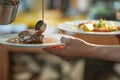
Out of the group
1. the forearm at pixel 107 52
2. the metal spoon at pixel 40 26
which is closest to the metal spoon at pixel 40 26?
the metal spoon at pixel 40 26

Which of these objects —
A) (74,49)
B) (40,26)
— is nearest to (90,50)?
(74,49)

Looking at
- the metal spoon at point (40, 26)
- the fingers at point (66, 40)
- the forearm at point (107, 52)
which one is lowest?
the forearm at point (107, 52)

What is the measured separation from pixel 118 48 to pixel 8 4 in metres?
0.31

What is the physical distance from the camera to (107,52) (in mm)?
775

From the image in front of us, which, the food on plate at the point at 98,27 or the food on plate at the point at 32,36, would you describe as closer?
the food on plate at the point at 32,36

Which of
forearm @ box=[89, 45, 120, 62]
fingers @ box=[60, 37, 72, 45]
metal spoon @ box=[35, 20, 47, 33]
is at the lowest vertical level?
forearm @ box=[89, 45, 120, 62]

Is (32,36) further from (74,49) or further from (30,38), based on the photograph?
(74,49)

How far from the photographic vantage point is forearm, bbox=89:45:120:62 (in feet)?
2.54

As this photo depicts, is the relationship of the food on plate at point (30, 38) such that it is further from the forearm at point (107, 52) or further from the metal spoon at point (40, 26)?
the forearm at point (107, 52)

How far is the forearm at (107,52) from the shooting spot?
77cm

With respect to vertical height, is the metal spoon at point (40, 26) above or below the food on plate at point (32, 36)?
above

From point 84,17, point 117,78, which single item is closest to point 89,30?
point 117,78

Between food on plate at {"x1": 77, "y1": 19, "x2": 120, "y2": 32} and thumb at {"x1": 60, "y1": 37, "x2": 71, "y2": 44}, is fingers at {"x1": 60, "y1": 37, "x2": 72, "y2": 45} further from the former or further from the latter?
food on plate at {"x1": 77, "y1": 19, "x2": 120, "y2": 32}

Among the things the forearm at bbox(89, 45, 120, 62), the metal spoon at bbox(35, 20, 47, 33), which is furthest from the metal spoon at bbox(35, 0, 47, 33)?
the forearm at bbox(89, 45, 120, 62)
